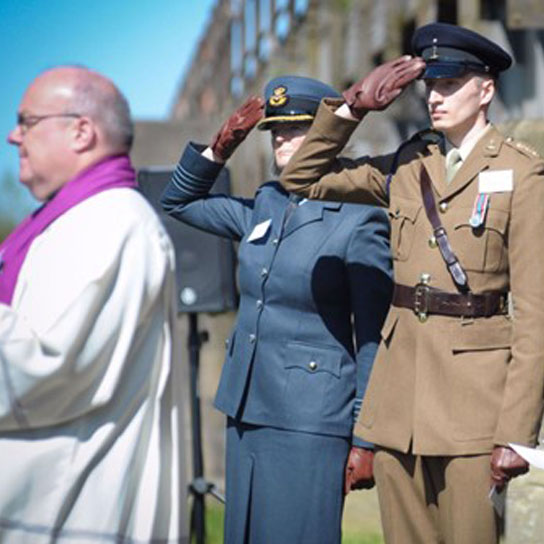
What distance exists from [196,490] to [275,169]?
2195mm

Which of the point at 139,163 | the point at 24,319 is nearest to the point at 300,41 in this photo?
the point at 139,163

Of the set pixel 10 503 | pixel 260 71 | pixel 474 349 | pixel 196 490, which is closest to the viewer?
pixel 10 503

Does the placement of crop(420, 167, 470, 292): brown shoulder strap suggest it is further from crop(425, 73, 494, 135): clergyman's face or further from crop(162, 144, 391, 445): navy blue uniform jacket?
crop(162, 144, 391, 445): navy blue uniform jacket

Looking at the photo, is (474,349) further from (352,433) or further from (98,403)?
(98,403)

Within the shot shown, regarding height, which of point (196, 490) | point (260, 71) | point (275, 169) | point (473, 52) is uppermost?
point (473, 52)

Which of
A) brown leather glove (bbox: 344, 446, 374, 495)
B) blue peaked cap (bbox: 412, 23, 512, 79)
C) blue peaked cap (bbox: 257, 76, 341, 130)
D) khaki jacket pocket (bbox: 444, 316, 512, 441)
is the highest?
blue peaked cap (bbox: 412, 23, 512, 79)

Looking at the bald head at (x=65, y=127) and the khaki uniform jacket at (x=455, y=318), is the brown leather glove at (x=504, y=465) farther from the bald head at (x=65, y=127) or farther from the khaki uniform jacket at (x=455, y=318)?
the bald head at (x=65, y=127)

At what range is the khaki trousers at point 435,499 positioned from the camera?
3.64 metres

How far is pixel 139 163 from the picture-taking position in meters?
11.4

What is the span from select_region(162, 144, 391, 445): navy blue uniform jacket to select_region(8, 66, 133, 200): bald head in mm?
841

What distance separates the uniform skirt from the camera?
161 inches

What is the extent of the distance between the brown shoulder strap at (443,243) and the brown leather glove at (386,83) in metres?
0.24

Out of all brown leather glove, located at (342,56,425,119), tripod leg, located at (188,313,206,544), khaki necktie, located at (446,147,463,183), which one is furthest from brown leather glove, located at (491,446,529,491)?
tripod leg, located at (188,313,206,544)

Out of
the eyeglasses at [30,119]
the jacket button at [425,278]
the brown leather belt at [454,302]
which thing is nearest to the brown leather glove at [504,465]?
the brown leather belt at [454,302]
